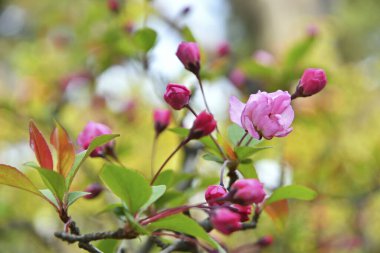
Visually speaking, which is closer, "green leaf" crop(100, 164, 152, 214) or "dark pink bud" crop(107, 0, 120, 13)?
"green leaf" crop(100, 164, 152, 214)

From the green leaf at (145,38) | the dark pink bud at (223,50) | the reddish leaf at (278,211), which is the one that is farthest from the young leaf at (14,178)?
the dark pink bud at (223,50)

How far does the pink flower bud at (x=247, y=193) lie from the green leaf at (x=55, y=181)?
19 centimetres

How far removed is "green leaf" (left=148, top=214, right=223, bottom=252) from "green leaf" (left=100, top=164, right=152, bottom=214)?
0.10 feet

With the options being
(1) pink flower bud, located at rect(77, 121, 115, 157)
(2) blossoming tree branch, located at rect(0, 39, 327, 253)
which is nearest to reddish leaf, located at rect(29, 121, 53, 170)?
(2) blossoming tree branch, located at rect(0, 39, 327, 253)

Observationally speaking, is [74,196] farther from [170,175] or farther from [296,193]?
[296,193]

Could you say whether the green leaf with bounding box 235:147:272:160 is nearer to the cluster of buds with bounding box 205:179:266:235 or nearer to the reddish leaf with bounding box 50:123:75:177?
the cluster of buds with bounding box 205:179:266:235

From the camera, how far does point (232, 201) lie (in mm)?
545

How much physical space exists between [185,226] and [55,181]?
0.15 meters

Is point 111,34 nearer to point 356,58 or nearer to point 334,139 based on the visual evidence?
point 334,139

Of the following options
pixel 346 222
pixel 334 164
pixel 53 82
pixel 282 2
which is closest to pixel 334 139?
pixel 334 164

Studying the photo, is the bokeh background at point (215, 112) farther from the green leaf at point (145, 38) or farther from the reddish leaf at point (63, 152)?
the reddish leaf at point (63, 152)

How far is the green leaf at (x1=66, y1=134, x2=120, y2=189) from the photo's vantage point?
22.5 inches

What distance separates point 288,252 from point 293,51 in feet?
1.70

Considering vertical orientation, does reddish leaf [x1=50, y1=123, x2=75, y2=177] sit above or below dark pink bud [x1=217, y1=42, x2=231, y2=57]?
below
